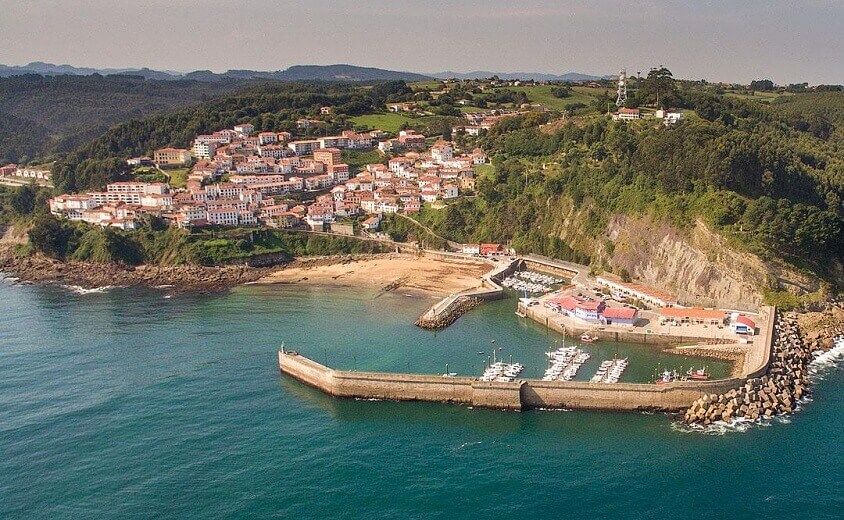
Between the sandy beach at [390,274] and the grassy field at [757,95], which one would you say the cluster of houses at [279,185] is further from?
the grassy field at [757,95]

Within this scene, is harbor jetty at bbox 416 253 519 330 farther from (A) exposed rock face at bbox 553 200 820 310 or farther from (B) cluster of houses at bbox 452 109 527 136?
(B) cluster of houses at bbox 452 109 527 136

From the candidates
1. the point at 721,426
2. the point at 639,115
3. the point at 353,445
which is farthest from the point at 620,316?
the point at 639,115

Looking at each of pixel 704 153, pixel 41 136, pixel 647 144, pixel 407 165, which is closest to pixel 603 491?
pixel 704 153

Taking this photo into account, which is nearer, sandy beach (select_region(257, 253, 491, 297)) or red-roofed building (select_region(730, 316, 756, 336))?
red-roofed building (select_region(730, 316, 756, 336))

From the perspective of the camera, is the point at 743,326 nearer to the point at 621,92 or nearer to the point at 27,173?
the point at 621,92

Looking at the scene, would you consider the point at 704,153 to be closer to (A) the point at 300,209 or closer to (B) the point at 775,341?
(B) the point at 775,341

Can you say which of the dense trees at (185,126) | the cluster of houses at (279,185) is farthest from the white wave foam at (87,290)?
the dense trees at (185,126)

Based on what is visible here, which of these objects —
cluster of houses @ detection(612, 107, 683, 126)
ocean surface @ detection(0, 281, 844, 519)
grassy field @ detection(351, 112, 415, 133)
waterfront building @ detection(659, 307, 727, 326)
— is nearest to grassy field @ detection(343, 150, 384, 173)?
grassy field @ detection(351, 112, 415, 133)
